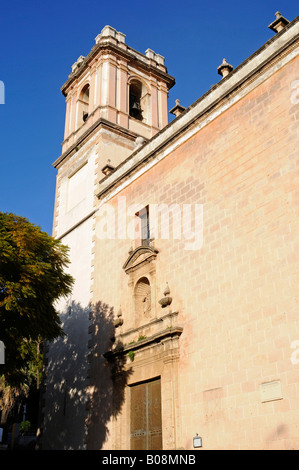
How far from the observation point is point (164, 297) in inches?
494

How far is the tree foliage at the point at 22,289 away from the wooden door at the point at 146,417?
282 centimetres

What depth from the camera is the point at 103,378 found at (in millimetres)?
14133

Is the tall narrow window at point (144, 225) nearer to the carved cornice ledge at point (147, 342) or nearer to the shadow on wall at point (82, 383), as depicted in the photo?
the shadow on wall at point (82, 383)

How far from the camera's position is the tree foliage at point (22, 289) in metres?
10.8

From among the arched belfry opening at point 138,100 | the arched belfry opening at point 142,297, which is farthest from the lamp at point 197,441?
the arched belfry opening at point 138,100

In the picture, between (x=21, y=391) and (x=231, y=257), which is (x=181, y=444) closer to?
(x=231, y=257)

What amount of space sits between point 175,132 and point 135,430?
26.7ft

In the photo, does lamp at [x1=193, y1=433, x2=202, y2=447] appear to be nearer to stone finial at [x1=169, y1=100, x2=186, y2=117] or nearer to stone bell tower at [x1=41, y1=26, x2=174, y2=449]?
stone bell tower at [x1=41, y1=26, x2=174, y2=449]

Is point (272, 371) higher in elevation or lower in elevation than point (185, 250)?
lower

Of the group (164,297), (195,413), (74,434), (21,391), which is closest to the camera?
(195,413)

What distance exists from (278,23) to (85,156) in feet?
31.4

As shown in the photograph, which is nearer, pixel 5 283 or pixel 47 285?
pixel 5 283

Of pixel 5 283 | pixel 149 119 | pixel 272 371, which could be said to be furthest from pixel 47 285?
pixel 149 119

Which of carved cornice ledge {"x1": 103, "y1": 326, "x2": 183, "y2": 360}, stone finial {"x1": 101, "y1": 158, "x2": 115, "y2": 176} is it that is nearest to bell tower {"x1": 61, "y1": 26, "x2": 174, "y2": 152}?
stone finial {"x1": 101, "y1": 158, "x2": 115, "y2": 176}
